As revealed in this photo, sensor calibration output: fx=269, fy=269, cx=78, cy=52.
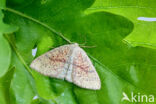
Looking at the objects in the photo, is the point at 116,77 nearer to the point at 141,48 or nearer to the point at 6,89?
the point at 141,48

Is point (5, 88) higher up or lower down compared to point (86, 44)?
lower down

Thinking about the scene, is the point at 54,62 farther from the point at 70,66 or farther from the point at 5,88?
the point at 5,88

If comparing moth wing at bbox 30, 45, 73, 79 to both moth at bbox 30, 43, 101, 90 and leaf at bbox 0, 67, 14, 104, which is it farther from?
leaf at bbox 0, 67, 14, 104

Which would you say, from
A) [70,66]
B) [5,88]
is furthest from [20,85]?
[70,66]

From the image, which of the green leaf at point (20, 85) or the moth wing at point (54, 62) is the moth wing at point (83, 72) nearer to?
the moth wing at point (54, 62)

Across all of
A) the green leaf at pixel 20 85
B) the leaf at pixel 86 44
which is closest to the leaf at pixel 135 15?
the leaf at pixel 86 44

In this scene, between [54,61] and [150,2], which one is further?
[54,61]

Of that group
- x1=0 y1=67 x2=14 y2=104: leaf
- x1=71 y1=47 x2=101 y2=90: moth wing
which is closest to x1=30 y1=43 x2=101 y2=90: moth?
x1=71 y1=47 x2=101 y2=90: moth wing

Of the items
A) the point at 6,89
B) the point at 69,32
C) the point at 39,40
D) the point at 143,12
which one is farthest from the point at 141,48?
the point at 6,89
